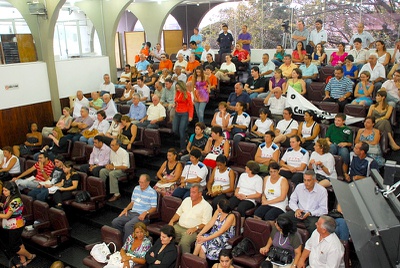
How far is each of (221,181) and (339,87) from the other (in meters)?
3.23

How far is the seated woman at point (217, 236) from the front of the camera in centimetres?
478

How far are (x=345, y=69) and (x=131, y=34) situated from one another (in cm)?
910

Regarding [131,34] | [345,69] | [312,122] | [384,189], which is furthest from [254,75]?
[131,34]

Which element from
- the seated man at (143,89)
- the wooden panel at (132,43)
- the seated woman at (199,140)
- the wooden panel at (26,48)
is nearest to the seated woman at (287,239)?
the seated woman at (199,140)

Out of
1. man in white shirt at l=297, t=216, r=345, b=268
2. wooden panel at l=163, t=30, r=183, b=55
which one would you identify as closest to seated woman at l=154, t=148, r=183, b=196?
man in white shirt at l=297, t=216, r=345, b=268

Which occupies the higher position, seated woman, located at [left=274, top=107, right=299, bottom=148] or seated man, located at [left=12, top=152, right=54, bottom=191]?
seated woman, located at [left=274, top=107, right=299, bottom=148]

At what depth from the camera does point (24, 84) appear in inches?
349

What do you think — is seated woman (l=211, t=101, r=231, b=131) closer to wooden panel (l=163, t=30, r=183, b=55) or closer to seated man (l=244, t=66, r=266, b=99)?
seated man (l=244, t=66, r=266, b=99)

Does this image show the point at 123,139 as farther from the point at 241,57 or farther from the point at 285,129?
the point at 241,57

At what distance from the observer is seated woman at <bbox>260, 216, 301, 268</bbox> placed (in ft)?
14.0

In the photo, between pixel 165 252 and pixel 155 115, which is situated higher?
pixel 155 115

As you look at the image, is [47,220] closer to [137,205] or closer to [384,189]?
[137,205]

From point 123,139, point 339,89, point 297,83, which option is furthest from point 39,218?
point 339,89

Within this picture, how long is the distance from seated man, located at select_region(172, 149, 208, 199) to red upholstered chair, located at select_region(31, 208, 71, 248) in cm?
166
